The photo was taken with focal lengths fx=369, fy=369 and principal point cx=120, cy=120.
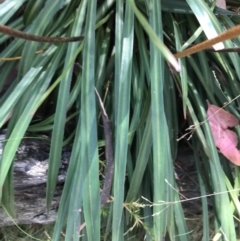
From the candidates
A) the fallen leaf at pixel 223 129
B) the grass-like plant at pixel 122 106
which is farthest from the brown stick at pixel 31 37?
the fallen leaf at pixel 223 129

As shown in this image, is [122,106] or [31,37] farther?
[122,106]

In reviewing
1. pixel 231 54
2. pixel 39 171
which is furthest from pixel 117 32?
pixel 39 171

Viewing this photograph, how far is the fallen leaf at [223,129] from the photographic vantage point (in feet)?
2.99

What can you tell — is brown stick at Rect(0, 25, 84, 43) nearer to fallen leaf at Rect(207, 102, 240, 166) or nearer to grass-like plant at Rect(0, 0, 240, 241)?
grass-like plant at Rect(0, 0, 240, 241)

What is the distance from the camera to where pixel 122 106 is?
0.79 metres

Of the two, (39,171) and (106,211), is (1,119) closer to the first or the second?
(39,171)

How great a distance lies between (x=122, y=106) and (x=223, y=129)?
29 centimetres

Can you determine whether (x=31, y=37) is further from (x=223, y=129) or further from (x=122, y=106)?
(x=223, y=129)

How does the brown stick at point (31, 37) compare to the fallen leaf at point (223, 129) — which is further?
the fallen leaf at point (223, 129)

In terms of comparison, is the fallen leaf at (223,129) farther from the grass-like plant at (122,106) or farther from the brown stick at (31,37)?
the brown stick at (31,37)

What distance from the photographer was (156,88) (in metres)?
0.78

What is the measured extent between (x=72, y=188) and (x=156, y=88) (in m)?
0.29

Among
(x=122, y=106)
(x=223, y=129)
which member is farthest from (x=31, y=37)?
(x=223, y=129)

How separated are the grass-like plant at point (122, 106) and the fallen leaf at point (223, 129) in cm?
3
